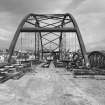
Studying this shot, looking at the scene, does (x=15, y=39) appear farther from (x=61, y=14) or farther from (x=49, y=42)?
(x=49, y=42)

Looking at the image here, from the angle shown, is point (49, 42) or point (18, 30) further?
point (49, 42)

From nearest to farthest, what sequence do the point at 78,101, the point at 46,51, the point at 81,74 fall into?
the point at 78,101 < the point at 81,74 < the point at 46,51

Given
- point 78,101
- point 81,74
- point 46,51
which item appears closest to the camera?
point 78,101

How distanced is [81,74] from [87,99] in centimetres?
1337

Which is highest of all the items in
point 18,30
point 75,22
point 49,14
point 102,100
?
point 49,14

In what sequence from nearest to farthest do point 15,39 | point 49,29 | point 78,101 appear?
1. point 78,101
2. point 15,39
3. point 49,29

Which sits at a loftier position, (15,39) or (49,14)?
(49,14)

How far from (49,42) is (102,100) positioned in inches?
4188

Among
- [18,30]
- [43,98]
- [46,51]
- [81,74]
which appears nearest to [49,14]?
[18,30]

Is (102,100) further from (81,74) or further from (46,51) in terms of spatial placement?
(46,51)

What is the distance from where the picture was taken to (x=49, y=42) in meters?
117

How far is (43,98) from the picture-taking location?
11.7 meters

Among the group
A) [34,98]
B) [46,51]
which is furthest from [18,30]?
[46,51]

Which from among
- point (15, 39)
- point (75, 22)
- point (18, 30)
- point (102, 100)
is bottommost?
point (102, 100)
